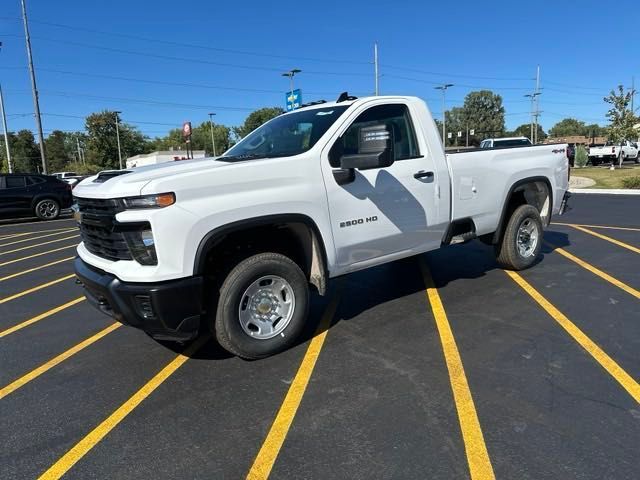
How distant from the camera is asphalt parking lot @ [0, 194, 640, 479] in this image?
8.62 ft

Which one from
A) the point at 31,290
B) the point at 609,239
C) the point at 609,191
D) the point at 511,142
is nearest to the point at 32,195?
the point at 31,290

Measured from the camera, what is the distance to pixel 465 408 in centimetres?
307

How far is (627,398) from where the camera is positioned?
122 inches

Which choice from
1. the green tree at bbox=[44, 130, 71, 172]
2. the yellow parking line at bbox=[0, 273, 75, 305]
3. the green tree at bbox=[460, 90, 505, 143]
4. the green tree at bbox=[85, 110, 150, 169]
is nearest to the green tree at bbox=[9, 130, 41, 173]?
the green tree at bbox=[85, 110, 150, 169]

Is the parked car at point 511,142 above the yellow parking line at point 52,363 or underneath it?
above

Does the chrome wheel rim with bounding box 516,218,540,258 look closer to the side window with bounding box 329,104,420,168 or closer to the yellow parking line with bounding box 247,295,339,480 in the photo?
the side window with bounding box 329,104,420,168

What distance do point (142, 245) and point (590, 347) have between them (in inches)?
143

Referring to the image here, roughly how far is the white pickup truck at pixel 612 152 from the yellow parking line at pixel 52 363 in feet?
119

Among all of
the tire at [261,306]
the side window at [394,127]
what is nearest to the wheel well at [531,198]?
the side window at [394,127]

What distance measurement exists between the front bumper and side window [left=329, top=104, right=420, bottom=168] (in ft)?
6.26

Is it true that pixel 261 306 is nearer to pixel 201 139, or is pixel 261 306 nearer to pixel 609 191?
pixel 609 191

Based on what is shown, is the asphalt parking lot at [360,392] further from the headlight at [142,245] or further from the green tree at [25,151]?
the green tree at [25,151]

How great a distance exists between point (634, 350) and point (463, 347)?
134cm

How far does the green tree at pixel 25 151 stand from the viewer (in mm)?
74875
